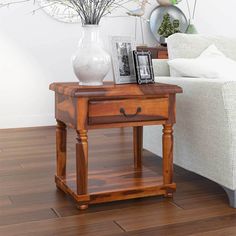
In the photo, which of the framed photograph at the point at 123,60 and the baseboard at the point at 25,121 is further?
the baseboard at the point at 25,121

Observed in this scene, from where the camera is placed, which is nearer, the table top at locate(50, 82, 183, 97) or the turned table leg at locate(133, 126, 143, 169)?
the table top at locate(50, 82, 183, 97)

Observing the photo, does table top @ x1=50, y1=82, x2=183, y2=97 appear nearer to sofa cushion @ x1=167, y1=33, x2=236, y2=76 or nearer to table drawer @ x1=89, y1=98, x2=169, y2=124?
table drawer @ x1=89, y1=98, x2=169, y2=124

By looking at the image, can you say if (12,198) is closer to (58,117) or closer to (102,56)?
(58,117)

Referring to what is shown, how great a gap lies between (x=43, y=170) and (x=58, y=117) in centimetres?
50

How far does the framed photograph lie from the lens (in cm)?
201

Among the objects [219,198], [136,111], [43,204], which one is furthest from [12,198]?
[219,198]

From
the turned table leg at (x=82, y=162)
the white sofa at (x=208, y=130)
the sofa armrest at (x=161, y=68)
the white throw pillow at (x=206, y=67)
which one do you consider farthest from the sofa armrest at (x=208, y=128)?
the turned table leg at (x=82, y=162)

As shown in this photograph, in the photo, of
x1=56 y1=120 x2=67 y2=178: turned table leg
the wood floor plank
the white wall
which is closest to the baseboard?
the white wall

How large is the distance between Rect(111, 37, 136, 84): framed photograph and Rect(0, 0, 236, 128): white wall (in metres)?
2.00

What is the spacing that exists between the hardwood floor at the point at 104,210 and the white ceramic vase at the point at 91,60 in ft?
1.85

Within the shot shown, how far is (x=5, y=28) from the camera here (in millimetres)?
3764

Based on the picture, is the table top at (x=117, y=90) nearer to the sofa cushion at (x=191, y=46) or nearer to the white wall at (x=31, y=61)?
the sofa cushion at (x=191, y=46)

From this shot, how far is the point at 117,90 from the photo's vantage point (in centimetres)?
184

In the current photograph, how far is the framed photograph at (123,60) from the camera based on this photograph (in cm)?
201
